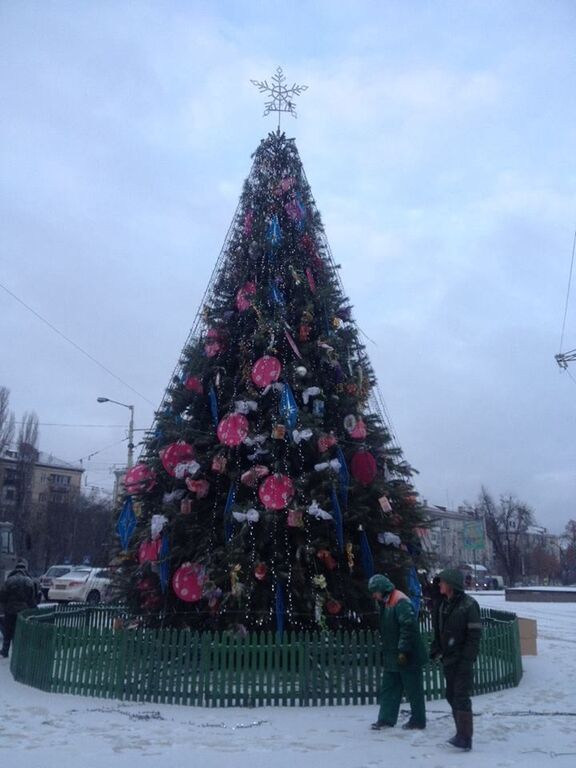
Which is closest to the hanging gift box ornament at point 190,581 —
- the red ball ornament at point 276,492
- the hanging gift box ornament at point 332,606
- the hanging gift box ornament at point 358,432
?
the red ball ornament at point 276,492

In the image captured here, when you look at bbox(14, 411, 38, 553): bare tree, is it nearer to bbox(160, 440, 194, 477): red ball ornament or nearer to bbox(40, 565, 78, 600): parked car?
bbox(40, 565, 78, 600): parked car

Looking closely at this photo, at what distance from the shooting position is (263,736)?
292 inches

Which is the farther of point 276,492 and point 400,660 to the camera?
point 276,492

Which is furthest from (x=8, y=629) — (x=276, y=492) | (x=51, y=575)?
(x=51, y=575)

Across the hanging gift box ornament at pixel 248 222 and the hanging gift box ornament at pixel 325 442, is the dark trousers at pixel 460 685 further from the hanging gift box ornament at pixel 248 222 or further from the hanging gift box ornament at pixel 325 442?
the hanging gift box ornament at pixel 248 222

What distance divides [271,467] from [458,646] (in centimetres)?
460

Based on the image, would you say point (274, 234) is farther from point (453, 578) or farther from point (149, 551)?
point (453, 578)

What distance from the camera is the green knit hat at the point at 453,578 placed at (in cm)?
728

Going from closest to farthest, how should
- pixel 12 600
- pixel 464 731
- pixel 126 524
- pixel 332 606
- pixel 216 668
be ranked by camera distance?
pixel 464 731
pixel 216 668
pixel 332 606
pixel 126 524
pixel 12 600

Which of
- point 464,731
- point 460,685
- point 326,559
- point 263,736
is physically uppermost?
point 326,559

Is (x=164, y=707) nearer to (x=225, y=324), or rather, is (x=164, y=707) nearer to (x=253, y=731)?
(x=253, y=731)

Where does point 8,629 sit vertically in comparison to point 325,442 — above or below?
below

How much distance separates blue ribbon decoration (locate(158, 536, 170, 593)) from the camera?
424 inches

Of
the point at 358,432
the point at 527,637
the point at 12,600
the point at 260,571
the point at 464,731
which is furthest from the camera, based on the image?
the point at 527,637
